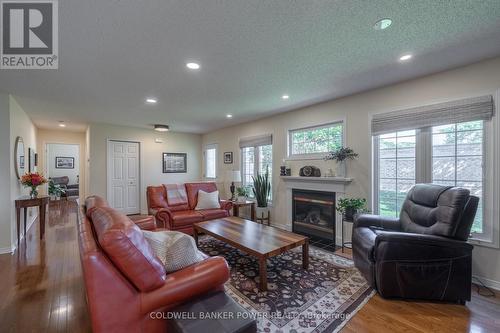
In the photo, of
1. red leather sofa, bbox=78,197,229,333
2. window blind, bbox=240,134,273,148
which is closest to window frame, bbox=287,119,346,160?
window blind, bbox=240,134,273,148

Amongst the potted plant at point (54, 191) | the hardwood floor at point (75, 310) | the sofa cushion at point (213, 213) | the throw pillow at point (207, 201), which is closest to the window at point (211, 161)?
the throw pillow at point (207, 201)

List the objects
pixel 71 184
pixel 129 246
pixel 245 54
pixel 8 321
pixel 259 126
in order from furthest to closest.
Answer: pixel 71 184 → pixel 259 126 → pixel 245 54 → pixel 8 321 → pixel 129 246

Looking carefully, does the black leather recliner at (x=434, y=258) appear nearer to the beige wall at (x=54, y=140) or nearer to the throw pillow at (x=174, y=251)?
the throw pillow at (x=174, y=251)

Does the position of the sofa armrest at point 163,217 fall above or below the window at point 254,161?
below

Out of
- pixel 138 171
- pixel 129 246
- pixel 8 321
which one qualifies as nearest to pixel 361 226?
pixel 129 246

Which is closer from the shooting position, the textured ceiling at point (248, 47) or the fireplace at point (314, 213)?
the textured ceiling at point (248, 47)

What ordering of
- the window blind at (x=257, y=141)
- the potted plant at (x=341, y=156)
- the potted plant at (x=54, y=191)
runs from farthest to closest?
the potted plant at (x=54, y=191) → the window blind at (x=257, y=141) → the potted plant at (x=341, y=156)

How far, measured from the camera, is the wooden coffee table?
229cm

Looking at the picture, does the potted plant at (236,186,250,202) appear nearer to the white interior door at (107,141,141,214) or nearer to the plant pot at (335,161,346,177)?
the plant pot at (335,161,346,177)

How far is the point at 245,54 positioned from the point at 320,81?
124 centimetres

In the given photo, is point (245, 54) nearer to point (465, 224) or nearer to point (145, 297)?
point (145, 297)

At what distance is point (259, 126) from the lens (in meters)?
5.20

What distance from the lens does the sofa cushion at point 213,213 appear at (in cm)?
408

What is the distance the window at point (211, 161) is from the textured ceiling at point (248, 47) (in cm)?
326
